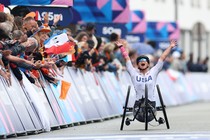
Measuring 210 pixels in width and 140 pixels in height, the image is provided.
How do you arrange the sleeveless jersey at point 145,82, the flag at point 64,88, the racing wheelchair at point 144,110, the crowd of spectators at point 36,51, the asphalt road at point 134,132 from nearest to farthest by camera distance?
the asphalt road at point 134,132 → the crowd of spectators at point 36,51 → the racing wheelchair at point 144,110 → the sleeveless jersey at point 145,82 → the flag at point 64,88

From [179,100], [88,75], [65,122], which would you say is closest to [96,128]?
[65,122]

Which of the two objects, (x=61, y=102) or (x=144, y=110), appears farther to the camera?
(x=61, y=102)

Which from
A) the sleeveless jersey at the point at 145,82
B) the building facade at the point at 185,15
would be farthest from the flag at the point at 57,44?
the building facade at the point at 185,15

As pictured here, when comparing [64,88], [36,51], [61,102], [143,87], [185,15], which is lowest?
[185,15]

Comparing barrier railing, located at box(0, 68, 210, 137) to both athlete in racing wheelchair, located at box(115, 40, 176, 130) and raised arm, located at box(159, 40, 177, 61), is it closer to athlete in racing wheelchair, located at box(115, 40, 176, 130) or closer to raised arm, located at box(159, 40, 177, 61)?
athlete in racing wheelchair, located at box(115, 40, 176, 130)

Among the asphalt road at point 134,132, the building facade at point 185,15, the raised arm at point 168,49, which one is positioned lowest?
the building facade at point 185,15

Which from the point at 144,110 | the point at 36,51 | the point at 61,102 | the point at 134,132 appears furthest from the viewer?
the point at 61,102

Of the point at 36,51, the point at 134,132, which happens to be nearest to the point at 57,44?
the point at 36,51

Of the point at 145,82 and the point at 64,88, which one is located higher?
the point at 145,82

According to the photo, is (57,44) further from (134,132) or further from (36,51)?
(134,132)

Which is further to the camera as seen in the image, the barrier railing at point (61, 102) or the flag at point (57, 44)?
the flag at point (57, 44)

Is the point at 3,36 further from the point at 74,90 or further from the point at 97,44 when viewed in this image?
the point at 97,44

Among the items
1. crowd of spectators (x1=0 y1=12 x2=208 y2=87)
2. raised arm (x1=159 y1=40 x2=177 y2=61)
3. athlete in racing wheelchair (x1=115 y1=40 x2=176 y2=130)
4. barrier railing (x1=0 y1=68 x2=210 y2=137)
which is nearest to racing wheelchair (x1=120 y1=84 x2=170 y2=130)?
athlete in racing wheelchair (x1=115 y1=40 x2=176 y2=130)

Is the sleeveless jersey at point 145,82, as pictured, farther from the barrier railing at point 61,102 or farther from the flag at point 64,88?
the flag at point 64,88
